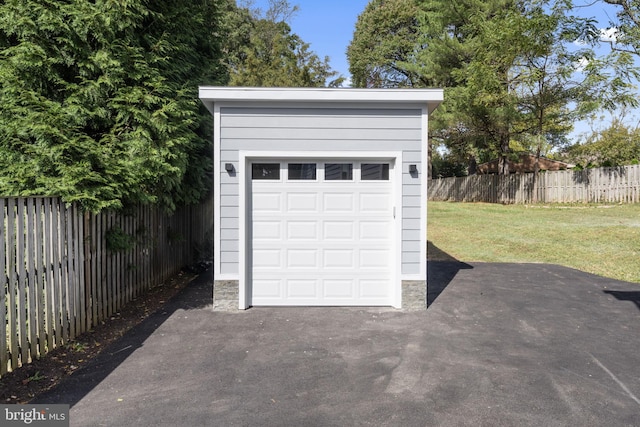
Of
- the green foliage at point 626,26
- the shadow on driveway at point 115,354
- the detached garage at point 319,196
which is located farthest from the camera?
the green foliage at point 626,26

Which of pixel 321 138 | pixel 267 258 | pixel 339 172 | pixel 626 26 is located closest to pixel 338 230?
pixel 339 172

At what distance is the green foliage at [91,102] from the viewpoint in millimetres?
4254

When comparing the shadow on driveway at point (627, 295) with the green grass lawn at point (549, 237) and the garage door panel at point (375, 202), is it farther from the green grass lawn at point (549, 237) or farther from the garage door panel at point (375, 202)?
the garage door panel at point (375, 202)

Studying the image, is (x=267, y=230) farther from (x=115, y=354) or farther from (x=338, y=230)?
(x=115, y=354)

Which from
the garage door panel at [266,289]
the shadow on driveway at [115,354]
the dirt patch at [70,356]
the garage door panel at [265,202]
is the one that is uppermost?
the garage door panel at [265,202]

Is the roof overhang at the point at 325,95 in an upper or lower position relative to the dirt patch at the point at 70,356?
upper

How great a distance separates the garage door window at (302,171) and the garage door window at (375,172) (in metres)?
0.77

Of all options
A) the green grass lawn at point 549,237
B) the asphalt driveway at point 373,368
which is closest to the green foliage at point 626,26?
the green grass lawn at point 549,237

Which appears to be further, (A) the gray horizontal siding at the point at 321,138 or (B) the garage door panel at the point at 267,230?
(B) the garage door panel at the point at 267,230

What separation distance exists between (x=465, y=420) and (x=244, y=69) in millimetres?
18534

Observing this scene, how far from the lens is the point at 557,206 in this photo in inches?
651

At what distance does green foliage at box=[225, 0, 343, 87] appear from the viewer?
17.5 metres

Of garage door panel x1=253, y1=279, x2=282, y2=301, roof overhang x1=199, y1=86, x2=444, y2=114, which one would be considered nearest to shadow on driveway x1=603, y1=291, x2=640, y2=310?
roof overhang x1=199, y1=86, x2=444, y2=114

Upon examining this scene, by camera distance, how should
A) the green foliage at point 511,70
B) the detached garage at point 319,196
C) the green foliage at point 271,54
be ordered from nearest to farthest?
the detached garage at point 319,196 < the green foliage at point 511,70 < the green foliage at point 271,54
